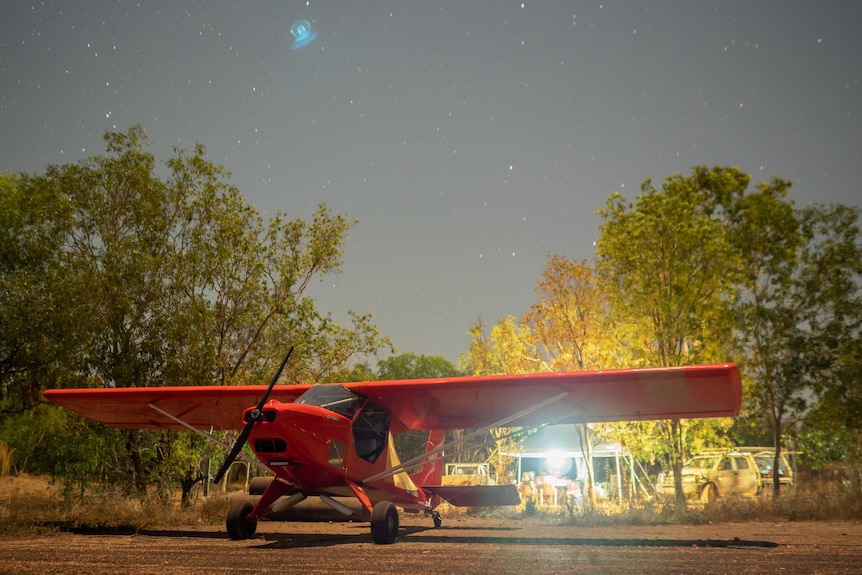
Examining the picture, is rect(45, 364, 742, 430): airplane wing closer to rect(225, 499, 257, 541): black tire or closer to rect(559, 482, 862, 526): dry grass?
rect(225, 499, 257, 541): black tire

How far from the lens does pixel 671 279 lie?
17078 mm

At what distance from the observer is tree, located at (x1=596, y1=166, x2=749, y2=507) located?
16.6m

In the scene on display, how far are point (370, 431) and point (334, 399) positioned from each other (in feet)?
3.33

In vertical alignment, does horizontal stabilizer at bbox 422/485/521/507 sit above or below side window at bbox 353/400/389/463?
below

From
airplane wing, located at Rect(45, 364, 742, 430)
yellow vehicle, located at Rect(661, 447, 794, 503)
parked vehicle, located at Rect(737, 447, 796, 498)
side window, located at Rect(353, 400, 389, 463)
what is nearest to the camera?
airplane wing, located at Rect(45, 364, 742, 430)

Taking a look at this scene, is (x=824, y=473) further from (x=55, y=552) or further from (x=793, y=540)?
(x=55, y=552)

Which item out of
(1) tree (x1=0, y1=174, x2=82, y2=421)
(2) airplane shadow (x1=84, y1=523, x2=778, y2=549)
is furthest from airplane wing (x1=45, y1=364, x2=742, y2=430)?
(1) tree (x1=0, y1=174, x2=82, y2=421)

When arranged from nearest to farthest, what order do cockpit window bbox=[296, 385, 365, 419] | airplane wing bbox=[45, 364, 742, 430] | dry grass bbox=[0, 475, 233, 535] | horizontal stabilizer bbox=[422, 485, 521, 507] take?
airplane wing bbox=[45, 364, 742, 430] → cockpit window bbox=[296, 385, 365, 419] → horizontal stabilizer bbox=[422, 485, 521, 507] → dry grass bbox=[0, 475, 233, 535]

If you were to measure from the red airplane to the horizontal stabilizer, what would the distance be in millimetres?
17

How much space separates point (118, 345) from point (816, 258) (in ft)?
59.4

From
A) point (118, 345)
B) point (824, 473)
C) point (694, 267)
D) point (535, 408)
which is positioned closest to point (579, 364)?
point (694, 267)

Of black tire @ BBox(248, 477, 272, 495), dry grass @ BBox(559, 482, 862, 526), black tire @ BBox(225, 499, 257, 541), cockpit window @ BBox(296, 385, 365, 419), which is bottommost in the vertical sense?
dry grass @ BBox(559, 482, 862, 526)

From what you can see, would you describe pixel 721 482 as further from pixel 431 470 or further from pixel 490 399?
pixel 490 399

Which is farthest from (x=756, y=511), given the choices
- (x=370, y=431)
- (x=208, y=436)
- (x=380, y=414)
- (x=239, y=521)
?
(x=208, y=436)
